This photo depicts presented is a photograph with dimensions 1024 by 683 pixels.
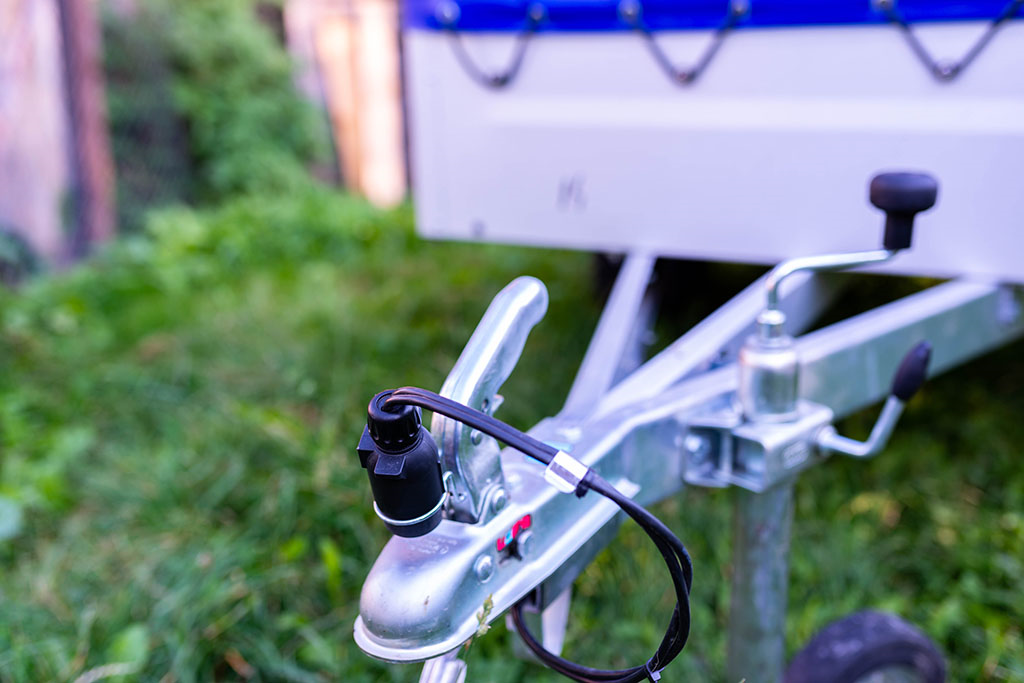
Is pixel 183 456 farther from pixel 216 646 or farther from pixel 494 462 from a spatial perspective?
pixel 494 462

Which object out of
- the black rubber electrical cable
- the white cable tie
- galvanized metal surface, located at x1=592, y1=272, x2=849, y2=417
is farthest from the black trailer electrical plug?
galvanized metal surface, located at x1=592, y1=272, x2=849, y2=417

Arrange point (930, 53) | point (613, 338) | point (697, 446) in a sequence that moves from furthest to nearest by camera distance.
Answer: point (613, 338) → point (930, 53) → point (697, 446)

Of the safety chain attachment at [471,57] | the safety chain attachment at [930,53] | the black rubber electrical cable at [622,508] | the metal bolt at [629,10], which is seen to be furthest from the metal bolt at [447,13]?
the black rubber electrical cable at [622,508]

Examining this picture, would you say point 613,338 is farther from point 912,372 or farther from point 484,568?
point 484,568

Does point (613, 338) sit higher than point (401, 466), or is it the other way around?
point (401, 466)

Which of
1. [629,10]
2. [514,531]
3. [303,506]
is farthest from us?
[303,506]

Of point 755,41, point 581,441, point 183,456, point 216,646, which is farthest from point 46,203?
point 581,441

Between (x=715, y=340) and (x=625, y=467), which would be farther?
(x=715, y=340)

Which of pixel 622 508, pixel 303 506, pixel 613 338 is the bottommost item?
pixel 303 506

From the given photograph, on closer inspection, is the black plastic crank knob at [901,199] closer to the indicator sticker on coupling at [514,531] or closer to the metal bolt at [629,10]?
the indicator sticker on coupling at [514,531]

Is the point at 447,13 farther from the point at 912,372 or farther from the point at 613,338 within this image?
the point at 912,372

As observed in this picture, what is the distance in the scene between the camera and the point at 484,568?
99 centimetres

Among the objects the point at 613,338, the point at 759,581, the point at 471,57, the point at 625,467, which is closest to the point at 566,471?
the point at 625,467

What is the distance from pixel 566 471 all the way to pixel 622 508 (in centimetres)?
8
